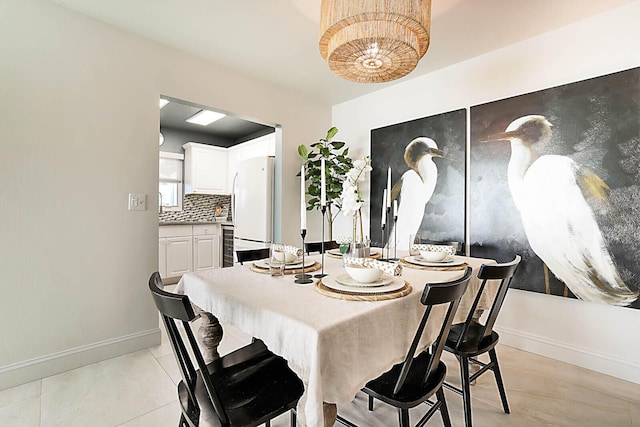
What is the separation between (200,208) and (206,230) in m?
0.88

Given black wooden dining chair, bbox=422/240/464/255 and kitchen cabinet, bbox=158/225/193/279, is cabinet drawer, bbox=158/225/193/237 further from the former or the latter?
black wooden dining chair, bbox=422/240/464/255

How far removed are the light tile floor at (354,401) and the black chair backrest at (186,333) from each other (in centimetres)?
81

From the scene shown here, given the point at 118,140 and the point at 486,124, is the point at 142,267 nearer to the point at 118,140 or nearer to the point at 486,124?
the point at 118,140

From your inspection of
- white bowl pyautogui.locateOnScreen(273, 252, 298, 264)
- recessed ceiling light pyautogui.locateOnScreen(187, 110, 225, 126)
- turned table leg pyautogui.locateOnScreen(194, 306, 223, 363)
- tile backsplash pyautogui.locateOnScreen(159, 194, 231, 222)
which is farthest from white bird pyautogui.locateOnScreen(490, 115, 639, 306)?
tile backsplash pyautogui.locateOnScreen(159, 194, 231, 222)

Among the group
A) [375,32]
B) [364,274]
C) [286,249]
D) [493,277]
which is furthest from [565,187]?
[286,249]

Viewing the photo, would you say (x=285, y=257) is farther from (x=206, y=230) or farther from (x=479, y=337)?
(x=206, y=230)

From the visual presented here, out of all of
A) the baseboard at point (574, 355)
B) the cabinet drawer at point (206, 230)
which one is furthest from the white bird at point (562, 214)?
the cabinet drawer at point (206, 230)

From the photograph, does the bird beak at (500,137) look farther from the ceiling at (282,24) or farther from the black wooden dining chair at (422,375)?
the black wooden dining chair at (422,375)

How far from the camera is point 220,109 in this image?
9.69 feet

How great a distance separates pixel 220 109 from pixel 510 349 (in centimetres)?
329

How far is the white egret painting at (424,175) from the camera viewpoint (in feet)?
9.41

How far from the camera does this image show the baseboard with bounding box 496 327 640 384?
2072 mm

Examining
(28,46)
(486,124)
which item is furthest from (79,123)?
(486,124)

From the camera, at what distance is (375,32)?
4.95 ft
